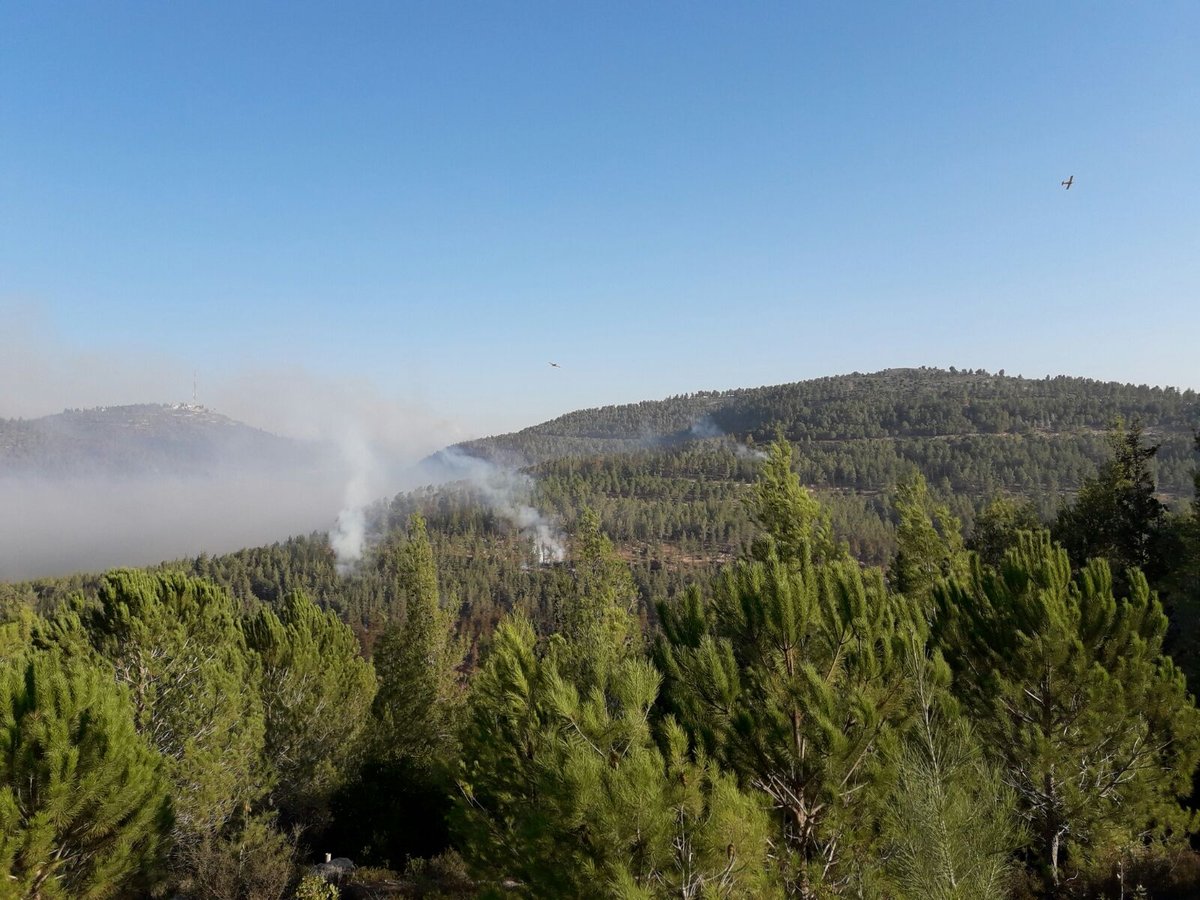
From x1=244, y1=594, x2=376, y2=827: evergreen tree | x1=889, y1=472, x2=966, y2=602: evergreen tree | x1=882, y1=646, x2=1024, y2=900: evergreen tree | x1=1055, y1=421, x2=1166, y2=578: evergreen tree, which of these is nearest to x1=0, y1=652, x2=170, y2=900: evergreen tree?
x1=244, y1=594, x2=376, y2=827: evergreen tree

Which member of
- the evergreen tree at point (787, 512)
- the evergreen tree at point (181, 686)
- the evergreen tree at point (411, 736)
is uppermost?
the evergreen tree at point (787, 512)

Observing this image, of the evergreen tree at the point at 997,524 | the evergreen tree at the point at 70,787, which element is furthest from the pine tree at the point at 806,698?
the evergreen tree at the point at 997,524

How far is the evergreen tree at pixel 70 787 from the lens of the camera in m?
10.3

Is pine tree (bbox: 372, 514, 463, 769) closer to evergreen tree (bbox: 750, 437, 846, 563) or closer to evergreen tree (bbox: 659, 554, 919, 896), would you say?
evergreen tree (bbox: 750, 437, 846, 563)

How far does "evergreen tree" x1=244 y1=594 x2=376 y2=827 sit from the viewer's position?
71.4 feet

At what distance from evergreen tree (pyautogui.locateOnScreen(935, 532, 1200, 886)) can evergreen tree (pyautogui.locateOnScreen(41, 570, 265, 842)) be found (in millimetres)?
18436

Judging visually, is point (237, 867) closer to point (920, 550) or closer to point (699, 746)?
point (699, 746)

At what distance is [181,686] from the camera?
16.8 m

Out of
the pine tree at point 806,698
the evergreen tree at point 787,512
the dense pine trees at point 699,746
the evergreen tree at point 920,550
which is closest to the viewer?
the dense pine trees at point 699,746

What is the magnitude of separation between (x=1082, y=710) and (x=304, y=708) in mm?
23332

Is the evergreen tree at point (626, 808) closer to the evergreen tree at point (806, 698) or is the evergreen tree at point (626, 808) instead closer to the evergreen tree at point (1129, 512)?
the evergreen tree at point (806, 698)

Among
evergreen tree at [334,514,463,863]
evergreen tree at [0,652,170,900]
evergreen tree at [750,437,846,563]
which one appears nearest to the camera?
evergreen tree at [0,652,170,900]

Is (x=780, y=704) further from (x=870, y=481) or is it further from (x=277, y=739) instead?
(x=870, y=481)

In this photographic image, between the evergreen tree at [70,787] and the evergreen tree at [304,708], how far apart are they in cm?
937
